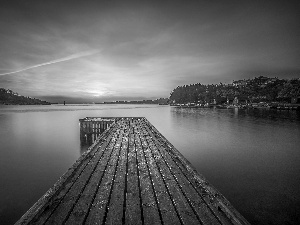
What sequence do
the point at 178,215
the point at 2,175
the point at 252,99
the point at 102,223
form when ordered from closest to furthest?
the point at 102,223, the point at 178,215, the point at 2,175, the point at 252,99

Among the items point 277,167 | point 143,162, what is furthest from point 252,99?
point 143,162

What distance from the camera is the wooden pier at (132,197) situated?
9.14 ft

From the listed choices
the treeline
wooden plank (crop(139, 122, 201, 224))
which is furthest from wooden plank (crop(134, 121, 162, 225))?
the treeline

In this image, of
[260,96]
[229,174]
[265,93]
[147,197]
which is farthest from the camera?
[260,96]

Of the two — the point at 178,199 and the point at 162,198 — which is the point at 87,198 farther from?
the point at 178,199

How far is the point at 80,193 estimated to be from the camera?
3.57 meters

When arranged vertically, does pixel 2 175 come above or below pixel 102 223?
below

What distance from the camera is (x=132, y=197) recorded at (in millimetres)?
3420

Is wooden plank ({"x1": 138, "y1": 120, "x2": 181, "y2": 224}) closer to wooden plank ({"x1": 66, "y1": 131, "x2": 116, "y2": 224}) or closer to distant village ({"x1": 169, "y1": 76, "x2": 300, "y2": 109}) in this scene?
wooden plank ({"x1": 66, "y1": 131, "x2": 116, "y2": 224})

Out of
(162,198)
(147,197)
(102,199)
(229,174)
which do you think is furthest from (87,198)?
(229,174)

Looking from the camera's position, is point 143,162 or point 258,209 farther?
point 258,209

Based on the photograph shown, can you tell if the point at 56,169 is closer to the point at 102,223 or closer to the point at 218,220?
the point at 102,223

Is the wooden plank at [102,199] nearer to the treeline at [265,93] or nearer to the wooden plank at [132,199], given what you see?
the wooden plank at [132,199]

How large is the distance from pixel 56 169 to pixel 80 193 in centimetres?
855
